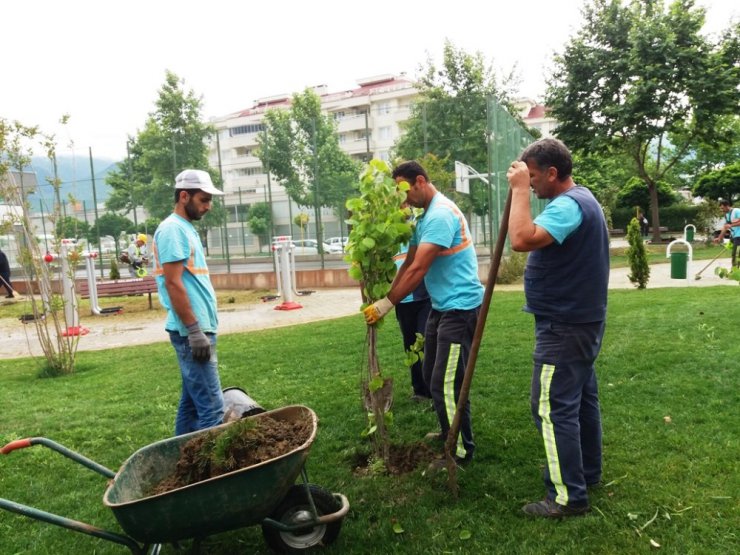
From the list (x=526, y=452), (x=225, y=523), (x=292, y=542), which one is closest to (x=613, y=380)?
(x=526, y=452)

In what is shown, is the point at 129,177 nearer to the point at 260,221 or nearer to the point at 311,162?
the point at 260,221

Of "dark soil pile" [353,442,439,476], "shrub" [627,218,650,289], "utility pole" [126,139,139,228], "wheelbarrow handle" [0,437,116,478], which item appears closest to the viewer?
"wheelbarrow handle" [0,437,116,478]

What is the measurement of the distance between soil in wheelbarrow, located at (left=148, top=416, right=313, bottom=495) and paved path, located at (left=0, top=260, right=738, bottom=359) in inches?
273

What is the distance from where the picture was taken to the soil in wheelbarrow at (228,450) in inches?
98.3

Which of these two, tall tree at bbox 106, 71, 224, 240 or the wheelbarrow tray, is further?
tall tree at bbox 106, 71, 224, 240

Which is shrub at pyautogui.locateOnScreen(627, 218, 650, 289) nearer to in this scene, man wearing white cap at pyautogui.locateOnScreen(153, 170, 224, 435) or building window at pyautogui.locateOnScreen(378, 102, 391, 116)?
man wearing white cap at pyautogui.locateOnScreen(153, 170, 224, 435)

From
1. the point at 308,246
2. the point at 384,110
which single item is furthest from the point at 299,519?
the point at 384,110

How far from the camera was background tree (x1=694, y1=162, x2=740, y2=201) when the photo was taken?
80.5 feet

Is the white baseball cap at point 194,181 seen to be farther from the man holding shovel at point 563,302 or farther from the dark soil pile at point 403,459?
the dark soil pile at point 403,459

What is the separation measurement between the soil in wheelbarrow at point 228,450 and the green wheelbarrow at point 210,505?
8 centimetres

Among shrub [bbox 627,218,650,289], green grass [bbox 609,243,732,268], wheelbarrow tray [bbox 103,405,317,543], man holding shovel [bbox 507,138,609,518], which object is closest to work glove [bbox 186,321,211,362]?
wheelbarrow tray [bbox 103,405,317,543]

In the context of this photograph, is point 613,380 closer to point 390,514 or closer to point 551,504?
point 551,504

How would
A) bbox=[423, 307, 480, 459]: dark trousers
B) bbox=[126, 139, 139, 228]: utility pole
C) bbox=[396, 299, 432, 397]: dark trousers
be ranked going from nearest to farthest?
1. bbox=[423, 307, 480, 459]: dark trousers
2. bbox=[396, 299, 432, 397]: dark trousers
3. bbox=[126, 139, 139, 228]: utility pole

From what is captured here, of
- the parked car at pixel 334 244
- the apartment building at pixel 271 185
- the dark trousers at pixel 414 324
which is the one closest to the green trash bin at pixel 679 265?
the apartment building at pixel 271 185
